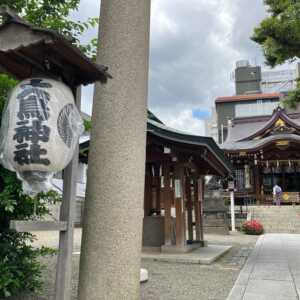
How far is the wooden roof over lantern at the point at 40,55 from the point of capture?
3072 millimetres

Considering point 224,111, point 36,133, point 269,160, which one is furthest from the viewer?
point 224,111

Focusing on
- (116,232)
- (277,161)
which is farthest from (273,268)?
(277,161)

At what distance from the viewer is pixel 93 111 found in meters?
3.89

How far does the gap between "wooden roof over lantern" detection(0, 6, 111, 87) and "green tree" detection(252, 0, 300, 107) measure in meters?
6.32

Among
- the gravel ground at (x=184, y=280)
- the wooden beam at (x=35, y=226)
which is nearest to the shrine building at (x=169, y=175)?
the gravel ground at (x=184, y=280)

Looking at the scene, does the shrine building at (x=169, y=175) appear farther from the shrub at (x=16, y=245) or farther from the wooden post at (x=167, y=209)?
the shrub at (x=16, y=245)

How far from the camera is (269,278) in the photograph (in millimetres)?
6746

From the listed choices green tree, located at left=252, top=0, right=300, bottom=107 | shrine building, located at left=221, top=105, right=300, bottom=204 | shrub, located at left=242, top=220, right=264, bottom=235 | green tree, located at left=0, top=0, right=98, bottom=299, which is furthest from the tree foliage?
shrine building, located at left=221, top=105, right=300, bottom=204

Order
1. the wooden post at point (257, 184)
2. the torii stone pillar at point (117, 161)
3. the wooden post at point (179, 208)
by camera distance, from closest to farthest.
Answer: the torii stone pillar at point (117, 161), the wooden post at point (179, 208), the wooden post at point (257, 184)

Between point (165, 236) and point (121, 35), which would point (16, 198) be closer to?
point (121, 35)

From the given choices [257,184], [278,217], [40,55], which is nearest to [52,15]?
[40,55]

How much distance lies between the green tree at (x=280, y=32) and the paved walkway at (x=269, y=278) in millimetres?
4767

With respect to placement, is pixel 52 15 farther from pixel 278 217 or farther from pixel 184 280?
pixel 278 217

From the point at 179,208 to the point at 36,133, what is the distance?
23.7ft
